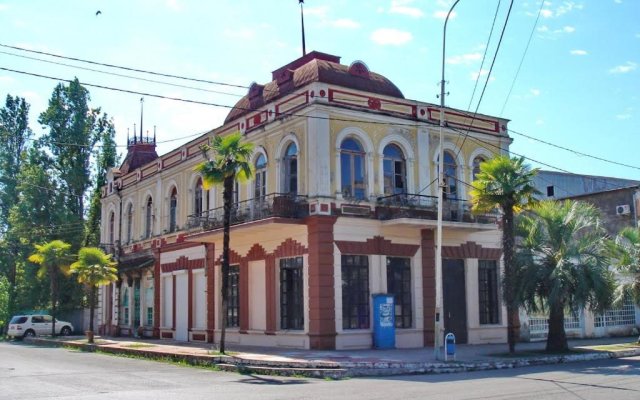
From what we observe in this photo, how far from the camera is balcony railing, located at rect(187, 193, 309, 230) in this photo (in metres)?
23.7

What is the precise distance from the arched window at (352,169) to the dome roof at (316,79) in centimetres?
223

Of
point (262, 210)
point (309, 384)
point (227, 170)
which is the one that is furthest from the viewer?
point (262, 210)

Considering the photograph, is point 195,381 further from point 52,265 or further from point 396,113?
point 52,265

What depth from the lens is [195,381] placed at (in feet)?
53.3

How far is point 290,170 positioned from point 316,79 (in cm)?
363

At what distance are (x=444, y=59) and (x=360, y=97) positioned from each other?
4.85m

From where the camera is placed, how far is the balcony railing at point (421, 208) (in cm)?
2517

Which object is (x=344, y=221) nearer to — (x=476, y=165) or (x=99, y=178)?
(x=476, y=165)

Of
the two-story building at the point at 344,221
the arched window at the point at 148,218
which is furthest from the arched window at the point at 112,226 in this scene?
the two-story building at the point at 344,221

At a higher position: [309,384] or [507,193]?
[507,193]

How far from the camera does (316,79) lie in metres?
24.4

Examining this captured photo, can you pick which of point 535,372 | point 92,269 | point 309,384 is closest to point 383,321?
point 535,372

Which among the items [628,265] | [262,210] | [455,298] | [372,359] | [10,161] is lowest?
[372,359]

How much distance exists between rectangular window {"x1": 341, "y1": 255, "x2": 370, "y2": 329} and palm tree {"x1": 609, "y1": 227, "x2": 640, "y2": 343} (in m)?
9.81
